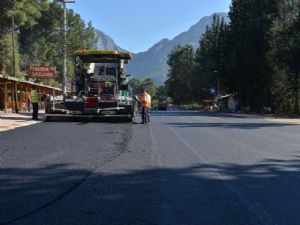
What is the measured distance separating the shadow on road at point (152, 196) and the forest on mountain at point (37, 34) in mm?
32433

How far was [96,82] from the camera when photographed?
2584 cm

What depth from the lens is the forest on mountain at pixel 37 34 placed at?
159ft

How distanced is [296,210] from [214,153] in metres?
5.71

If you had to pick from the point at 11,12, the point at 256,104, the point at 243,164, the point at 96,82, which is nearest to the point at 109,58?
the point at 96,82

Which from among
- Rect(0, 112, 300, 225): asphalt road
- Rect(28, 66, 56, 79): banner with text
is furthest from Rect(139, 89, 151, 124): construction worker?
Rect(28, 66, 56, 79): banner with text

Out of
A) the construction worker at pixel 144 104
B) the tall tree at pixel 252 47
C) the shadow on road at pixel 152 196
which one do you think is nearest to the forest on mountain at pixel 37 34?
the tall tree at pixel 252 47

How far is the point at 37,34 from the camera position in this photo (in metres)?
73.3

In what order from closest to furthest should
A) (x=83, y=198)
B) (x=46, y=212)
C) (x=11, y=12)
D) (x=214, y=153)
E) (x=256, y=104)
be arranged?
(x=46, y=212) < (x=83, y=198) < (x=214, y=153) < (x=11, y=12) < (x=256, y=104)

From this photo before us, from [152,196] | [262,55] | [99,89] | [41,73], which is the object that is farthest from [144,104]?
[262,55]

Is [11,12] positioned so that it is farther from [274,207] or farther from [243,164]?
[274,207]

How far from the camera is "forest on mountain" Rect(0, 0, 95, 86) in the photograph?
159 ft

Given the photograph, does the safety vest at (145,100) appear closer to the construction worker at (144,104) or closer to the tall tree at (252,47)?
the construction worker at (144,104)

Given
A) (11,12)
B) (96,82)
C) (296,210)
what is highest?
(11,12)

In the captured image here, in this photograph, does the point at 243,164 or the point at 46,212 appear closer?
the point at 46,212
